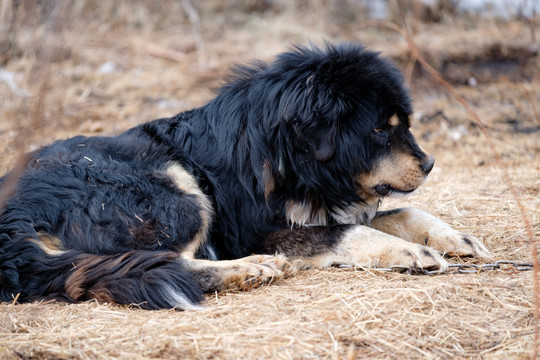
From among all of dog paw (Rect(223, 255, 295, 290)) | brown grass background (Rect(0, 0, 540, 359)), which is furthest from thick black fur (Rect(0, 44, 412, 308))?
brown grass background (Rect(0, 0, 540, 359))

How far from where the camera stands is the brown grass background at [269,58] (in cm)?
288

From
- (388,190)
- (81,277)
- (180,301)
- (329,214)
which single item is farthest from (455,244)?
(81,277)

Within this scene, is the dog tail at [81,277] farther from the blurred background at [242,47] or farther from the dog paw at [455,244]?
the blurred background at [242,47]

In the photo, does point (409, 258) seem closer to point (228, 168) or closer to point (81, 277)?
point (228, 168)

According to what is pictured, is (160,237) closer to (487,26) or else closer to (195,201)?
(195,201)

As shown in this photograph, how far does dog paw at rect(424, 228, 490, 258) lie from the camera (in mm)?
4234

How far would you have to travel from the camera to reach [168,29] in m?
13.2

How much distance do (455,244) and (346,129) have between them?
1.13 meters

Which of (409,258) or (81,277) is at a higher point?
(81,277)

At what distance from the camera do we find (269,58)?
11.0 meters

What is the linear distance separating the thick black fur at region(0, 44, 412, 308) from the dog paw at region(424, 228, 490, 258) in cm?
62

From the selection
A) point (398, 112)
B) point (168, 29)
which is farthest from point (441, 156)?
point (168, 29)

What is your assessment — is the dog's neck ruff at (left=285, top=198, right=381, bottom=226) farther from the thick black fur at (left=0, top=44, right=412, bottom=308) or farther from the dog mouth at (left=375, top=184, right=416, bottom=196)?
the dog mouth at (left=375, top=184, right=416, bottom=196)

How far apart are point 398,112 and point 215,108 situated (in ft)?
4.73
